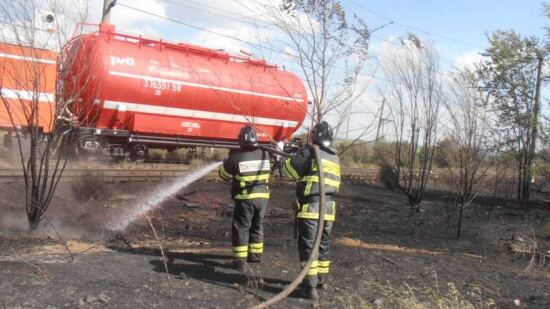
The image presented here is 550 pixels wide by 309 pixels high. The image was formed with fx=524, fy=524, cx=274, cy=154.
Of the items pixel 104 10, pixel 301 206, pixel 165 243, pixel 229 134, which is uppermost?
pixel 104 10

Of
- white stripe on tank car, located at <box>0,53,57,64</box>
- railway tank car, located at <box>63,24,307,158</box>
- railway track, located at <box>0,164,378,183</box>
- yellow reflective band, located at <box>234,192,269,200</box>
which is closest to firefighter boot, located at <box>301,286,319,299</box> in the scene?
yellow reflective band, located at <box>234,192,269,200</box>

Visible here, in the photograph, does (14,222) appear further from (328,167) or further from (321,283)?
(328,167)

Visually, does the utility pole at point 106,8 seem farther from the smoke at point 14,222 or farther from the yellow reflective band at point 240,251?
the yellow reflective band at point 240,251

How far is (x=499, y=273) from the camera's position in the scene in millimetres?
6289

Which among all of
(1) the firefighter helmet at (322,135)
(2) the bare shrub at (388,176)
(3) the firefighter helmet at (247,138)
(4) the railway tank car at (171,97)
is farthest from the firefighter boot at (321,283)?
(2) the bare shrub at (388,176)

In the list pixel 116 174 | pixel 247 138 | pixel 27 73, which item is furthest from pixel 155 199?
pixel 247 138

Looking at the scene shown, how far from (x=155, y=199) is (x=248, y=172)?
551 cm

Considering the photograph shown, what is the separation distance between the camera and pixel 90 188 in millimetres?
10352

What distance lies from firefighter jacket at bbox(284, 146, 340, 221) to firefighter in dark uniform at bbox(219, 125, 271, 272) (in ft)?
2.13

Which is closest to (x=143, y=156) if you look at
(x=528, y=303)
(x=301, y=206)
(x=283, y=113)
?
(x=283, y=113)

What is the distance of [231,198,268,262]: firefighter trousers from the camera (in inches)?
A: 224

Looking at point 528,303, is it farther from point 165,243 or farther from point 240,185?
point 165,243

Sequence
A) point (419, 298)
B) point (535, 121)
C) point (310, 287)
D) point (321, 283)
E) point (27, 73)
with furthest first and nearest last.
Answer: point (535, 121) → point (27, 73) → point (321, 283) → point (419, 298) → point (310, 287)

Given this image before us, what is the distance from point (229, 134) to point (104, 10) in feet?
18.0
